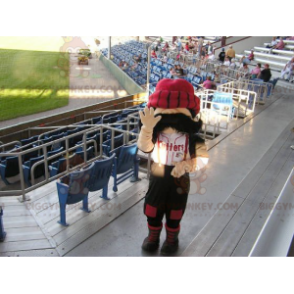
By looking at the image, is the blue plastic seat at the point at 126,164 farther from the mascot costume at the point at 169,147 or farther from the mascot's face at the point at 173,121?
the mascot's face at the point at 173,121

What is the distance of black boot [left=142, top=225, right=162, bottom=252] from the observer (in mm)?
2936

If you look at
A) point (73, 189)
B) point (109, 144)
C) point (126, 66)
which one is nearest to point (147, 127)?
point (73, 189)

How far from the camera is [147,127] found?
256 cm

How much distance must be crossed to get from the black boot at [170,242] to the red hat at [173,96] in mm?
1169

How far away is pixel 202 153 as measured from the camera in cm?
283

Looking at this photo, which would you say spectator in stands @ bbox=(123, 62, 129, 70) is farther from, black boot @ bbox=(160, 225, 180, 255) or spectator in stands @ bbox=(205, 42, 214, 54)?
black boot @ bbox=(160, 225, 180, 255)

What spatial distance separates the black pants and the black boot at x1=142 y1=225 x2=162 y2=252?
0.06 metres

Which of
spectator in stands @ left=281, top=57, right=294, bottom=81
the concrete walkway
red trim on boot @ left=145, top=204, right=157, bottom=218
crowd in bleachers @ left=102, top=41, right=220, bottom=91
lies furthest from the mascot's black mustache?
spectator in stands @ left=281, top=57, right=294, bottom=81

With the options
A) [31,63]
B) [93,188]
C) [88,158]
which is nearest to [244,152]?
[88,158]

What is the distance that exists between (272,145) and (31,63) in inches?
628

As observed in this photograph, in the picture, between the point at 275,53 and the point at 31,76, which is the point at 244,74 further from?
the point at 31,76

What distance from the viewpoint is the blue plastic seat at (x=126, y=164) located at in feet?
13.0

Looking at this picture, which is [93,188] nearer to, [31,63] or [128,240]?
[128,240]

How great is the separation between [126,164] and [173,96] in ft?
5.72
